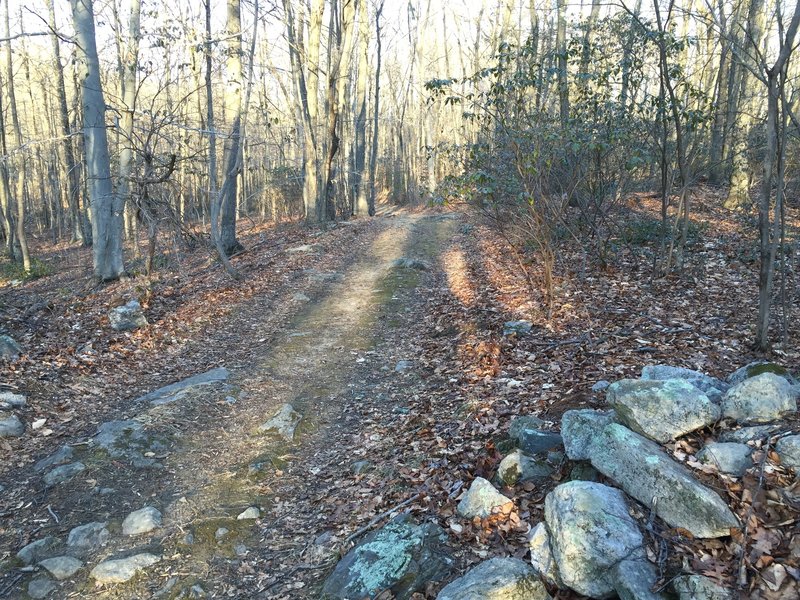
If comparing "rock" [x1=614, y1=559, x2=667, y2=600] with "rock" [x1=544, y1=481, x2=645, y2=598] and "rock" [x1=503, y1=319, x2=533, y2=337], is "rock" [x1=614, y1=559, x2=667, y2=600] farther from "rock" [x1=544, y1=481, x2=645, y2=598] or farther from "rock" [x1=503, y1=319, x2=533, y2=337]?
"rock" [x1=503, y1=319, x2=533, y2=337]

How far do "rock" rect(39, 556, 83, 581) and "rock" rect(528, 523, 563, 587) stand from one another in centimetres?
321

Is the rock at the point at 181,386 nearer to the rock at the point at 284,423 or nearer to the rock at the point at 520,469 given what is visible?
the rock at the point at 284,423

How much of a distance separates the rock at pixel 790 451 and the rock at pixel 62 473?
18.0 ft

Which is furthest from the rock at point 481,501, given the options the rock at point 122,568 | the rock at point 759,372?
the rock at point 122,568

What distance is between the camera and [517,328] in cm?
755

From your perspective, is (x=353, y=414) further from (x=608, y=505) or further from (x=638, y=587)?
(x=638, y=587)

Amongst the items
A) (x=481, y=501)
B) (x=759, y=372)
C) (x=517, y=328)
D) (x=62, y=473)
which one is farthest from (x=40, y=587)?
(x=517, y=328)

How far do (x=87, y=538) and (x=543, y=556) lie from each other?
3417mm

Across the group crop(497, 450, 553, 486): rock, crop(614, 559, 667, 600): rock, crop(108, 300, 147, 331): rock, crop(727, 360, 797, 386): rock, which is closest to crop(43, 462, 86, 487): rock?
crop(497, 450, 553, 486): rock

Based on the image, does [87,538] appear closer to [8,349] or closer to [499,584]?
[499,584]

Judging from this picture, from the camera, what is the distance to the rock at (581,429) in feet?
12.5

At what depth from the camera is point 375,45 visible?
29344 millimetres

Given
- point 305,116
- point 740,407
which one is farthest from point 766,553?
Answer: point 305,116

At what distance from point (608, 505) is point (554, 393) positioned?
2.27m
